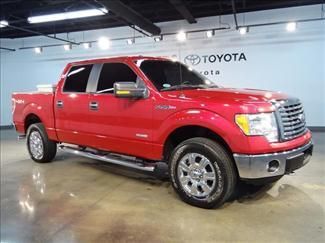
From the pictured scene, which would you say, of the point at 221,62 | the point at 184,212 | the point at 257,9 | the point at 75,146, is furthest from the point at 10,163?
the point at 257,9

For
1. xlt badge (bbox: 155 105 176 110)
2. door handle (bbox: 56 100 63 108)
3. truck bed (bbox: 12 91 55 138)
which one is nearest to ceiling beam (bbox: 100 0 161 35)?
truck bed (bbox: 12 91 55 138)

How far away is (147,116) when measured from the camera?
3641 mm

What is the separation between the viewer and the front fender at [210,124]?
117 inches

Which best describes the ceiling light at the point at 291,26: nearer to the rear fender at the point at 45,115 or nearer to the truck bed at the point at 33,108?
the truck bed at the point at 33,108

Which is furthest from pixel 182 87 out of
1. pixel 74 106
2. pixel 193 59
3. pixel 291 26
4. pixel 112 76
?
pixel 193 59

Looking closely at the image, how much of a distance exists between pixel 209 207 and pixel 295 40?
747 centimetres

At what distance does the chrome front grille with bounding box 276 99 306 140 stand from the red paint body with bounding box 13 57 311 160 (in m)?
0.08

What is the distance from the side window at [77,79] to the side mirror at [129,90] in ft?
3.58

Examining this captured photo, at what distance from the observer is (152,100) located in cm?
358

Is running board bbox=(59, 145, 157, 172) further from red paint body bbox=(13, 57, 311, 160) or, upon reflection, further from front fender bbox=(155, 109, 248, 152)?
front fender bbox=(155, 109, 248, 152)

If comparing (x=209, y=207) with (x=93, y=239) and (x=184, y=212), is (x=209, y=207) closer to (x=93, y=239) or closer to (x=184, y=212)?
(x=184, y=212)

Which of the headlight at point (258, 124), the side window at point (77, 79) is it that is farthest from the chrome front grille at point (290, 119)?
the side window at point (77, 79)

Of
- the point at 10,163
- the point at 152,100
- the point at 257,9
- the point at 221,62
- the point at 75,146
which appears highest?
the point at 257,9

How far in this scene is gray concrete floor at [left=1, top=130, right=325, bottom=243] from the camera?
106 inches
